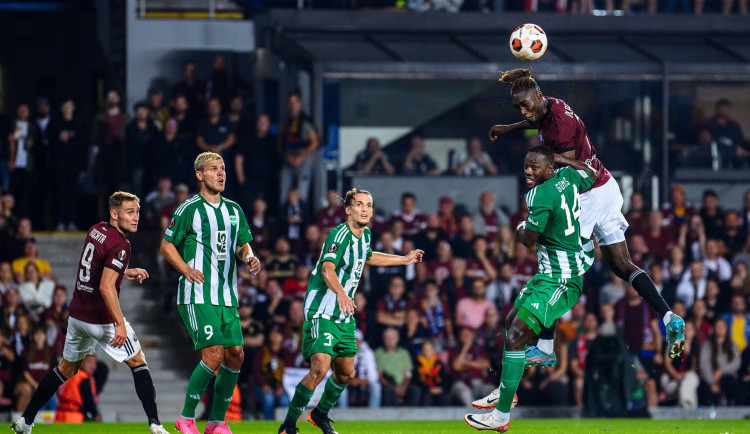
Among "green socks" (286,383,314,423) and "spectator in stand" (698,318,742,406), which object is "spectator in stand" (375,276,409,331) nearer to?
"spectator in stand" (698,318,742,406)

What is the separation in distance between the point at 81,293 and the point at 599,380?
24.9ft

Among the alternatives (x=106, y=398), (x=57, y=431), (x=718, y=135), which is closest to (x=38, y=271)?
(x=106, y=398)

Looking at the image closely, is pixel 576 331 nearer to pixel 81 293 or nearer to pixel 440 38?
pixel 440 38

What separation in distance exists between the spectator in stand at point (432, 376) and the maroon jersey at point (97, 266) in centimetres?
667

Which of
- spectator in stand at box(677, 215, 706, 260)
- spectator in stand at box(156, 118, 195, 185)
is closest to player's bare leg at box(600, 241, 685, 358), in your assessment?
spectator in stand at box(677, 215, 706, 260)

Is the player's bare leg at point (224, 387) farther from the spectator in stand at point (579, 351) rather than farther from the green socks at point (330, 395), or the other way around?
the spectator in stand at point (579, 351)

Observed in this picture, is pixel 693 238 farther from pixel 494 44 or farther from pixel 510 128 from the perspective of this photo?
pixel 510 128

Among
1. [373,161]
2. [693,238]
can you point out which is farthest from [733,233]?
[373,161]

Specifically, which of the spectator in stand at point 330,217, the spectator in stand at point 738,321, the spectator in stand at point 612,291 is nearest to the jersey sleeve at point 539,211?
the spectator in stand at point 612,291

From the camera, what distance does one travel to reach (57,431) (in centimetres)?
1212

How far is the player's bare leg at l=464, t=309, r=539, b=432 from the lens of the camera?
966 cm

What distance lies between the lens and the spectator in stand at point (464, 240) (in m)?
17.7

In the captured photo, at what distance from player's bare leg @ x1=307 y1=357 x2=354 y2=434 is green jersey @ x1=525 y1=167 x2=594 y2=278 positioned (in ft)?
6.20

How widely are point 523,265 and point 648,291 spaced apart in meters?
7.17
